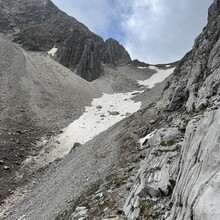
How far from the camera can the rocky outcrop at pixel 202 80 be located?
53.3 feet

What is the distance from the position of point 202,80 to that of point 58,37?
87.2m

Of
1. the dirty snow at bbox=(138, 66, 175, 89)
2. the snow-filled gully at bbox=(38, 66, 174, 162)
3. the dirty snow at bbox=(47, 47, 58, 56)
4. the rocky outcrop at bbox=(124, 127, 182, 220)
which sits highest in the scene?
the dirty snow at bbox=(47, 47, 58, 56)

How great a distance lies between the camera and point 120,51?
128m

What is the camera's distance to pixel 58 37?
99125 mm

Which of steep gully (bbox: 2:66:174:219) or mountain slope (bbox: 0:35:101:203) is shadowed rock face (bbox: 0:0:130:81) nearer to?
mountain slope (bbox: 0:35:101:203)

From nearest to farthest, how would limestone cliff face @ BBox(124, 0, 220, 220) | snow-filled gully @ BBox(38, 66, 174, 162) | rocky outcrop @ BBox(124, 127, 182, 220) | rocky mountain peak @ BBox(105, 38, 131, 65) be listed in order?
limestone cliff face @ BBox(124, 0, 220, 220) → rocky outcrop @ BBox(124, 127, 182, 220) → snow-filled gully @ BBox(38, 66, 174, 162) → rocky mountain peak @ BBox(105, 38, 131, 65)

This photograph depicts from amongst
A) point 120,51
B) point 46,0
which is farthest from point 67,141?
point 46,0

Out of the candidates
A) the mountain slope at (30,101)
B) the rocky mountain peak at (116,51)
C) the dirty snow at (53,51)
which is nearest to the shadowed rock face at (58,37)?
the rocky mountain peak at (116,51)

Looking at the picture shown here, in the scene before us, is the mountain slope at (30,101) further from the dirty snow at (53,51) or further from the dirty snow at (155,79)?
the dirty snow at (155,79)

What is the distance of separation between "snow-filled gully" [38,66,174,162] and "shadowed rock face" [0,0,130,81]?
2402cm

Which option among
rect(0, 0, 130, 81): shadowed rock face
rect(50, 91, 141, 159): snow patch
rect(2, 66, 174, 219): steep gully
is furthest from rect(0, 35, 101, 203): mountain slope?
rect(0, 0, 130, 81): shadowed rock face

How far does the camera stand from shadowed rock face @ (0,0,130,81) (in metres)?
85.4

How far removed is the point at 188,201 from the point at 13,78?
160 ft

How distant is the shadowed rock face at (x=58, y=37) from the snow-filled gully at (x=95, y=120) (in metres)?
24.0
